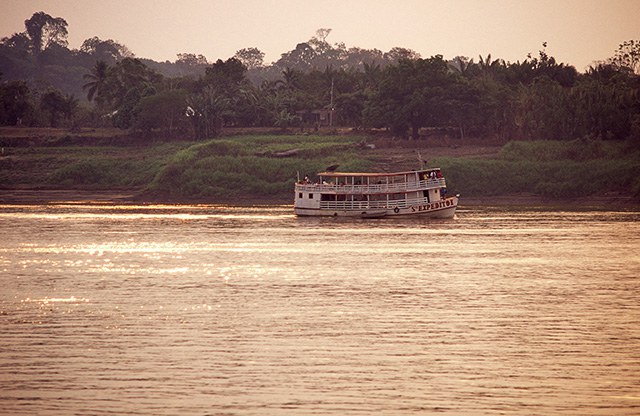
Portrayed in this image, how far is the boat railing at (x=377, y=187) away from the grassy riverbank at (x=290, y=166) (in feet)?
68.1

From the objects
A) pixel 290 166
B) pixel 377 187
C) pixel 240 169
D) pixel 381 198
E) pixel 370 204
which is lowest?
pixel 370 204

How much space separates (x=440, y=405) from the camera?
23219 mm

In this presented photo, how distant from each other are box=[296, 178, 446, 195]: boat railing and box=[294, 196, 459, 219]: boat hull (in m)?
1.62

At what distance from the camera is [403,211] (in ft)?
276

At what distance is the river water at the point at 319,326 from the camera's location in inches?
945

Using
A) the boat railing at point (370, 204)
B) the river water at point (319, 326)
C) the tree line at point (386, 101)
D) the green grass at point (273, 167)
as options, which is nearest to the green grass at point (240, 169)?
the green grass at point (273, 167)

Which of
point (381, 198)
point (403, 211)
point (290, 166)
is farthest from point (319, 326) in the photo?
point (290, 166)

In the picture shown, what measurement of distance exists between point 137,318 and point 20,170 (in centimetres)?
8647

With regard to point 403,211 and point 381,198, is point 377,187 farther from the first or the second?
point 403,211

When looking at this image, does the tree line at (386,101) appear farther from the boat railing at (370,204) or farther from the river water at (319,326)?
the river water at (319,326)

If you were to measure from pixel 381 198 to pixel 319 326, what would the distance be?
52311 millimetres

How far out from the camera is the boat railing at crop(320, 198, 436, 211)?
83.8 m

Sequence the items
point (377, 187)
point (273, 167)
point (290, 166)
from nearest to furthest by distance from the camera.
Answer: point (377, 187) → point (290, 166) → point (273, 167)

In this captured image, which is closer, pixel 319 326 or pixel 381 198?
pixel 319 326
